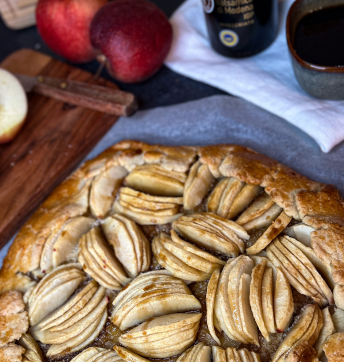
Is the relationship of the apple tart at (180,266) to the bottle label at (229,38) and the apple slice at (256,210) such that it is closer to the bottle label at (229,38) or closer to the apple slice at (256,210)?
the apple slice at (256,210)

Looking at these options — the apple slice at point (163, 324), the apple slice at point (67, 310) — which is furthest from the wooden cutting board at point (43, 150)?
the apple slice at point (163, 324)

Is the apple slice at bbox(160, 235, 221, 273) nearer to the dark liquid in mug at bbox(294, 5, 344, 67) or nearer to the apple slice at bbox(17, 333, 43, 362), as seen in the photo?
the apple slice at bbox(17, 333, 43, 362)

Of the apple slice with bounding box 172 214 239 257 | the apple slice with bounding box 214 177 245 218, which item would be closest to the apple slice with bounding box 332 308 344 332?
the apple slice with bounding box 172 214 239 257

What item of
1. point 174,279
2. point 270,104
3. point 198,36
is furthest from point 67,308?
point 198,36

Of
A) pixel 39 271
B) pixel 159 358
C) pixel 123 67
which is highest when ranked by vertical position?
pixel 123 67

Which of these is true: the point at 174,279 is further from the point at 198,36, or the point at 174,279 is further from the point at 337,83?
the point at 198,36

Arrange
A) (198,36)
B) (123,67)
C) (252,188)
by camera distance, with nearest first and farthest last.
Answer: (252,188) < (123,67) < (198,36)
